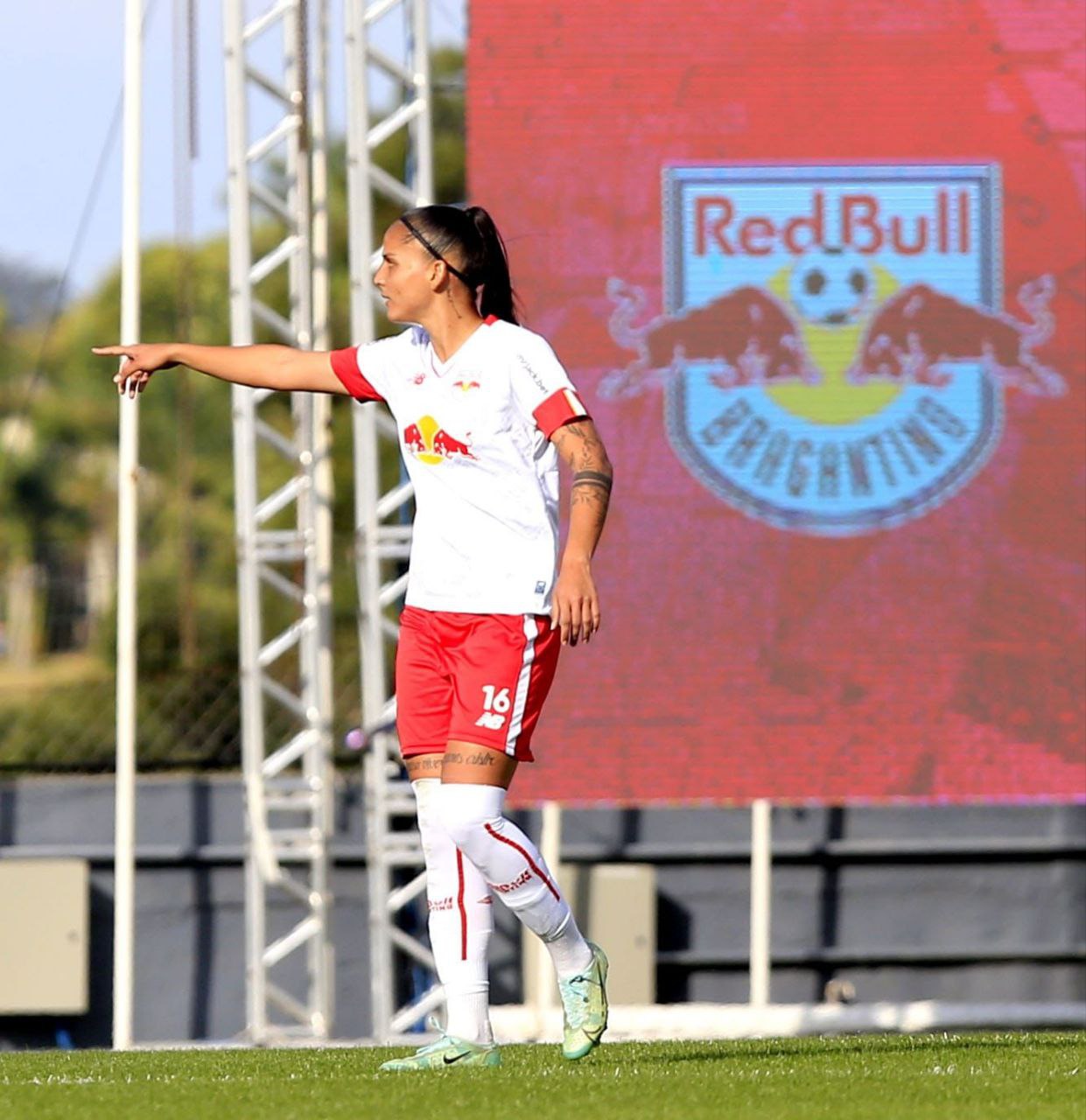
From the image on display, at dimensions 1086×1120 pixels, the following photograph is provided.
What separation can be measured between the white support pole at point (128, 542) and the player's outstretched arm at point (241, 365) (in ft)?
12.6

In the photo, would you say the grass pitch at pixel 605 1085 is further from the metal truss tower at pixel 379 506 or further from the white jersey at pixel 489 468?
the metal truss tower at pixel 379 506

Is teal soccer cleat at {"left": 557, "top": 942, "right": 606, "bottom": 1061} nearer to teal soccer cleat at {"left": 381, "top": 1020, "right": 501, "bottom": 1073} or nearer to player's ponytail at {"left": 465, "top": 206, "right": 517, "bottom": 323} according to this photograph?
teal soccer cleat at {"left": 381, "top": 1020, "right": 501, "bottom": 1073}

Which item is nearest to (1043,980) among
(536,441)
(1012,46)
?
(1012,46)

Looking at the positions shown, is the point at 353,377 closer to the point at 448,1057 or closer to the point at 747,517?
the point at 448,1057

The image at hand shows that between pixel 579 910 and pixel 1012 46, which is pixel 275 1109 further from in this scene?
pixel 579 910

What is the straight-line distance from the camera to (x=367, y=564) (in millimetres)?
9023

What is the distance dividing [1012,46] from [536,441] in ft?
13.2

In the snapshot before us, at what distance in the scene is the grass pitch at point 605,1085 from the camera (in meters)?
3.90

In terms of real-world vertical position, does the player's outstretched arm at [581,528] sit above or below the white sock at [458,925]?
above

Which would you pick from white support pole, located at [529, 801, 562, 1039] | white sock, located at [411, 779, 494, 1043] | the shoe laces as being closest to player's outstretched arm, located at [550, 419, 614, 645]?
white sock, located at [411, 779, 494, 1043]

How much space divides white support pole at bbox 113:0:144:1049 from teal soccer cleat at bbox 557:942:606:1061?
443 centimetres

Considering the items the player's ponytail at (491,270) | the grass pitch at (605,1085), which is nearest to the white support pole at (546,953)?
the grass pitch at (605,1085)

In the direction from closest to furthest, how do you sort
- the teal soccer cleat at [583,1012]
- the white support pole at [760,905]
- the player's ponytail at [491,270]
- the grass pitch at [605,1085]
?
the grass pitch at [605,1085]
the teal soccer cleat at [583,1012]
the player's ponytail at [491,270]
the white support pole at [760,905]

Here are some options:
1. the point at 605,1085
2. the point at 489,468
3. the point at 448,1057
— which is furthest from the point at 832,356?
the point at 605,1085
